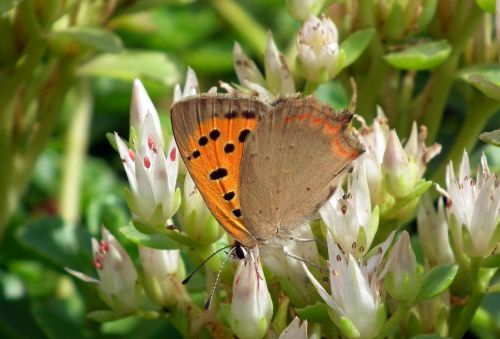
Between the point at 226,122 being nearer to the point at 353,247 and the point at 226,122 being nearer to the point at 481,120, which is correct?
the point at 353,247

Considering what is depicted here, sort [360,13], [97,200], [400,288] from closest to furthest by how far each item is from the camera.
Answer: [400,288]
[360,13]
[97,200]

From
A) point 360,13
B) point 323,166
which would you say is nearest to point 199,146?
point 323,166

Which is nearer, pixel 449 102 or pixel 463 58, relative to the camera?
pixel 463 58

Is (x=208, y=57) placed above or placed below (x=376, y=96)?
below

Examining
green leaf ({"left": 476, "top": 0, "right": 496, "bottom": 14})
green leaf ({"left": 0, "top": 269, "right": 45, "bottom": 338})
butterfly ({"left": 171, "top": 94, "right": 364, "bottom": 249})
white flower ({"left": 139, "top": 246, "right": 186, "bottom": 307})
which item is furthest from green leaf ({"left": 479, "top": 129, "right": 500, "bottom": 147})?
green leaf ({"left": 0, "top": 269, "right": 45, "bottom": 338})

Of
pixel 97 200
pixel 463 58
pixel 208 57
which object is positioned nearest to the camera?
pixel 463 58

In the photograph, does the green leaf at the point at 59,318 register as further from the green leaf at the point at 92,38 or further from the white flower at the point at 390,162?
the white flower at the point at 390,162

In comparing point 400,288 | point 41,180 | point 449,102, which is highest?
point 400,288
